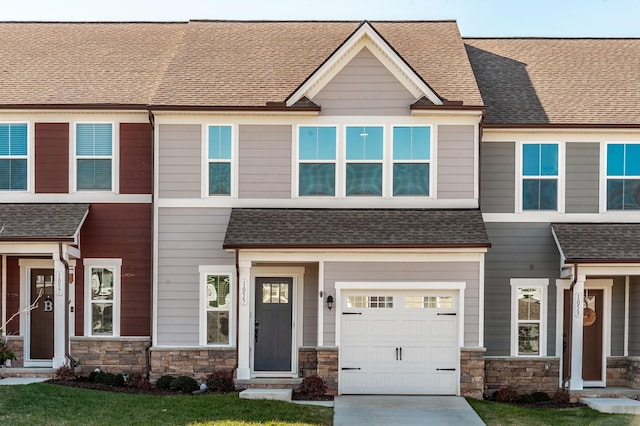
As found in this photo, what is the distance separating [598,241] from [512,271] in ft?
6.22

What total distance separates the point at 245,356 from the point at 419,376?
11.6 ft

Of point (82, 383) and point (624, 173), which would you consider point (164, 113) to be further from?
point (624, 173)

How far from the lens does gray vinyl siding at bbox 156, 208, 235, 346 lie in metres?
16.0

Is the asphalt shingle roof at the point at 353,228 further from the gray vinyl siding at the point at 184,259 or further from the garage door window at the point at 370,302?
the garage door window at the point at 370,302

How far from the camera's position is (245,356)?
15.3 m

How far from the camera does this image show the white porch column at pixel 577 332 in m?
15.5

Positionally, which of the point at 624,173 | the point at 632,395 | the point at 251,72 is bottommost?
the point at 632,395

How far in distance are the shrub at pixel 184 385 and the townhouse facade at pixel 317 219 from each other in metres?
0.49

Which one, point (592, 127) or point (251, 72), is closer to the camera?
point (592, 127)

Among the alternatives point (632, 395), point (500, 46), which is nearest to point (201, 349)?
point (632, 395)

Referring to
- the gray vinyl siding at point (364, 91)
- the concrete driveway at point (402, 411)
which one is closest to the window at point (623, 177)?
the gray vinyl siding at point (364, 91)

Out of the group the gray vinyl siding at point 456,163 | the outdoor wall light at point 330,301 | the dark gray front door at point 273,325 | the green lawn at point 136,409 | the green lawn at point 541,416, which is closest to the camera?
the green lawn at point 136,409

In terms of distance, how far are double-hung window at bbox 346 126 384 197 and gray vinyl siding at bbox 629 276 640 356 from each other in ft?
19.4

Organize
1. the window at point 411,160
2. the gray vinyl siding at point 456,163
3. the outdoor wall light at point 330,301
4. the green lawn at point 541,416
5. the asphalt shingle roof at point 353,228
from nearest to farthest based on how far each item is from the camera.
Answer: the green lawn at point 541,416 < the asphalt shingle roof at point 353,228 < the outdoor wall light at point 330,301 < the gray vinyl siding at point 456,163 < the window at point 411,160
